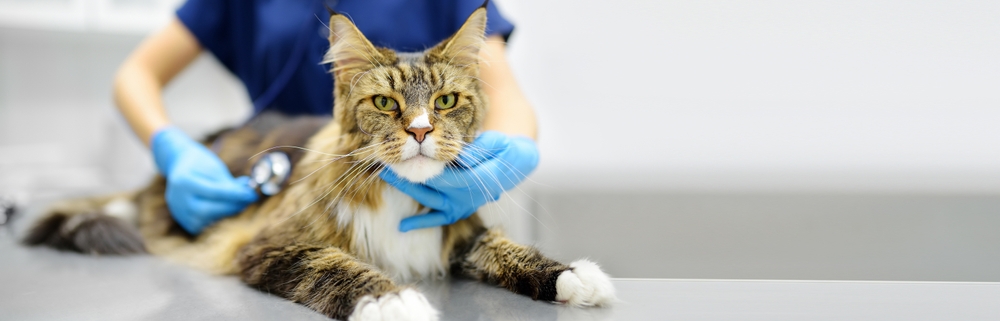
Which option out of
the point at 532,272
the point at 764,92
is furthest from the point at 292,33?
the point at 764,92

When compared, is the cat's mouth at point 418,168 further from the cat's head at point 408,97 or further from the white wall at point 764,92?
the white wall at point 764,92

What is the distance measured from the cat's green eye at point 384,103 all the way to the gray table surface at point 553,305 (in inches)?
13.3

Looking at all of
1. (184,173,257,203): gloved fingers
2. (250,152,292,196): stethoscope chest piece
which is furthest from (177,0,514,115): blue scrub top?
(184,173,257,203): gloved fingers

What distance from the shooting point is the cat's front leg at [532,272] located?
2.89 ft

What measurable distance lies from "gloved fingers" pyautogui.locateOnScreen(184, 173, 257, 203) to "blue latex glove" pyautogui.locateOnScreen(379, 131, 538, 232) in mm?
544

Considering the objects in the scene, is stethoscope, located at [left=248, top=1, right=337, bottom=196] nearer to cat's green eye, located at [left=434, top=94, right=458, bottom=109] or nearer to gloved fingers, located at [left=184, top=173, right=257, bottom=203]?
gloved fingers, located at [left=184, top=173, right=257, bottom=203]

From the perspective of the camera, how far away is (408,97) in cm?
92

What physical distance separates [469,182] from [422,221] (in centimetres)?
12

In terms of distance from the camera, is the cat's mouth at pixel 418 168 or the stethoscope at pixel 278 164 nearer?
the cat's mouth at pixel 418 168

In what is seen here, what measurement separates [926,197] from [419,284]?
42.3 inches

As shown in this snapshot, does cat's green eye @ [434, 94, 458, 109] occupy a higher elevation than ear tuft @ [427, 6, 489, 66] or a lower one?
lower

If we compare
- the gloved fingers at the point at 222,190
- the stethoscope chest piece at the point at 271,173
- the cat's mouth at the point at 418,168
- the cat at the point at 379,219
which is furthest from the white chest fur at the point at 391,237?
the gloved fingers at the point at 222,190

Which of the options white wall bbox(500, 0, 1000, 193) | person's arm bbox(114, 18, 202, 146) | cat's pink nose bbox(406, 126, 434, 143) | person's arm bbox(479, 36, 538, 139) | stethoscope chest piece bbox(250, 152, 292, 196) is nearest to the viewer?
cat's pink nose bbox(406, 126, 434, 143)

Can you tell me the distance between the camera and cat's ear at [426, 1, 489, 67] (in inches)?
36.2
